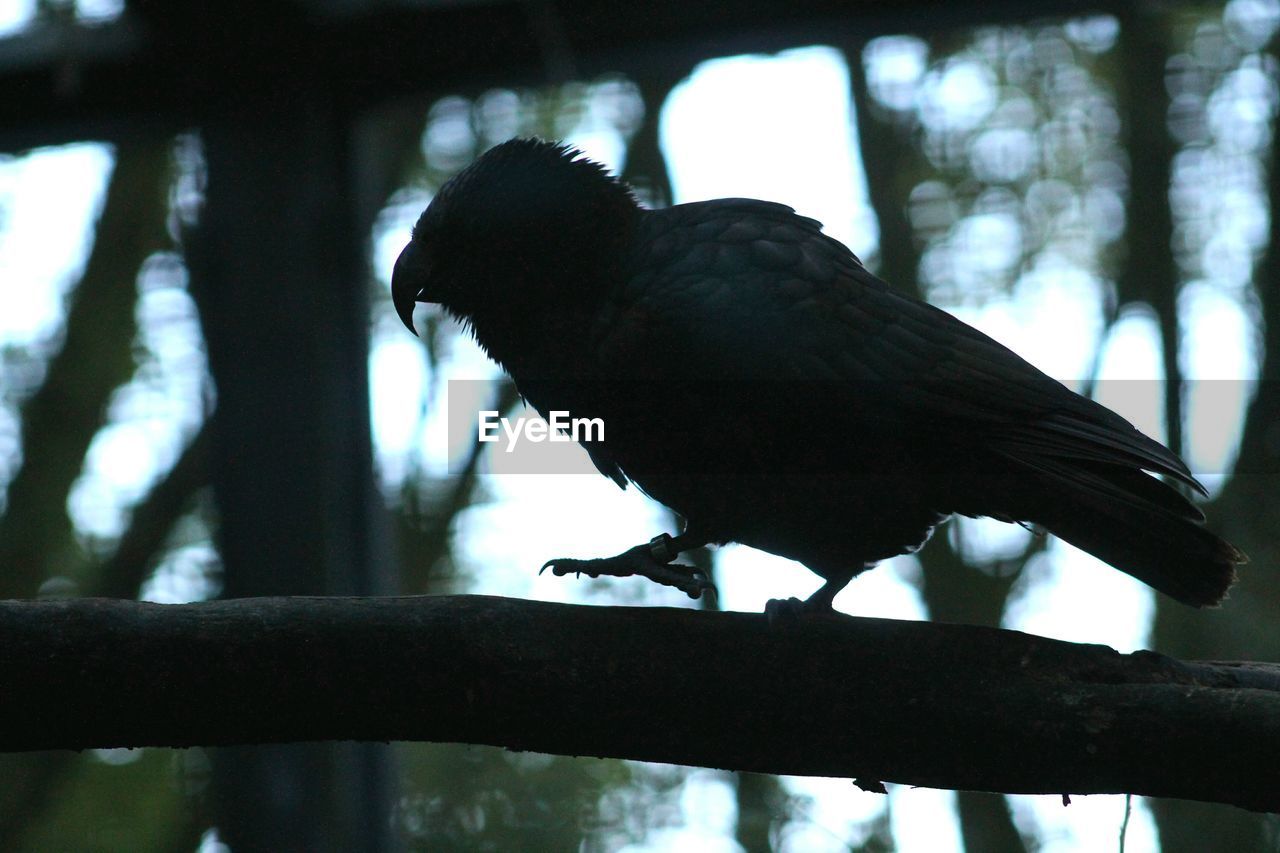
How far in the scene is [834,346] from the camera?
95.4 inches

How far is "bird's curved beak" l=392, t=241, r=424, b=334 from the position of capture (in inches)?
112

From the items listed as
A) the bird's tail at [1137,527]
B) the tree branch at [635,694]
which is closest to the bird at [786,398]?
the bird's tail at [1137,527]

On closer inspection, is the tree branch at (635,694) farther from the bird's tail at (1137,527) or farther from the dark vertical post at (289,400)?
the dark vertical post at (289,400)

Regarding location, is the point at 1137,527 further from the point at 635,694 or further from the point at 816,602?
the point at 635,694

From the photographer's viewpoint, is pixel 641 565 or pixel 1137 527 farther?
pixel 641 565

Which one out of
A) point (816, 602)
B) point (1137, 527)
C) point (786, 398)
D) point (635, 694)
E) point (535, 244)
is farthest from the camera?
point (535, 244)

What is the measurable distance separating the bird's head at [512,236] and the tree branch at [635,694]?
98 centimetres

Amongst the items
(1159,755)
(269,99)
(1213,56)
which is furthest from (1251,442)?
(269,99)

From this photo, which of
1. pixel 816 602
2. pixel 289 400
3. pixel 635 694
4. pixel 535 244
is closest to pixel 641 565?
pixel 816 602

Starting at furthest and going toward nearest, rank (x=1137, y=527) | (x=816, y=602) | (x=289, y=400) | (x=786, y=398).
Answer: (x=289, y=400) < (x=816, y=602) < (x=786, y=398) < (x=1137, y=527)

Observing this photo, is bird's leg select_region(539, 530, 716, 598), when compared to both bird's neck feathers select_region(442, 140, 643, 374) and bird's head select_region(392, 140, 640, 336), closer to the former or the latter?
bird's neck feathers select_region(442, 140, 643, 374)

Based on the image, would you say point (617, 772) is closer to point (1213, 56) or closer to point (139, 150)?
point (139, 150)

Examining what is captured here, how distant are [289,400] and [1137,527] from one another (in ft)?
7.36

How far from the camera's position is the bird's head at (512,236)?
8.96 feet
